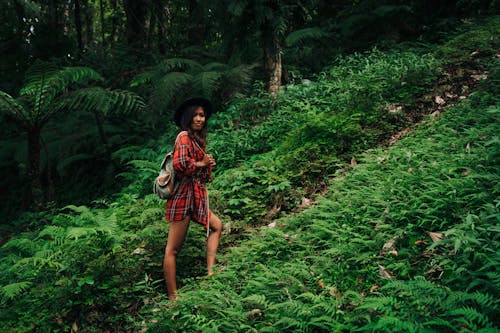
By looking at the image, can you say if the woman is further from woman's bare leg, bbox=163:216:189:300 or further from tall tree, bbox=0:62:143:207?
tall tree, bbox=0:62:143:207

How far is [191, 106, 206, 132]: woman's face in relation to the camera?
3834mm

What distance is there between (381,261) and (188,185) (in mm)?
1968

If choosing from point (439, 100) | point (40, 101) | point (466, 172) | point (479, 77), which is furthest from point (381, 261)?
point (40, 101)

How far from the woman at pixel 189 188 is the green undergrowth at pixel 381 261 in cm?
29

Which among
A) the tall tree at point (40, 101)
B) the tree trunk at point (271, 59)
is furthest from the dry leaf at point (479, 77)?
the tall tree at point (40, 101)

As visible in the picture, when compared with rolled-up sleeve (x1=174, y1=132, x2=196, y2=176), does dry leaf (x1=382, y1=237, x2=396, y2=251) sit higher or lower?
lower

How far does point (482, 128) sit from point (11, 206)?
1106 cm

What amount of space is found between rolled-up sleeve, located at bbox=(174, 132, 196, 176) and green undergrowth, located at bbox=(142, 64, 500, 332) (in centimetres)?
104

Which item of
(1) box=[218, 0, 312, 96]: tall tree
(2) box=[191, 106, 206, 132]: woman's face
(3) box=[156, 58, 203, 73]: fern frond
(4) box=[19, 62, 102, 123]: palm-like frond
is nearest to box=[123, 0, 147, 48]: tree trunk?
(3) box=[156, 58, 203, 73]: fern frond

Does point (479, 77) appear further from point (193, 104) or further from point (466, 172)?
point (193, 104)

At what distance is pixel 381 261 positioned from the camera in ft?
9.55

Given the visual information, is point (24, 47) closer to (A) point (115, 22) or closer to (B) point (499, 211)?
(A) point (115, 22)

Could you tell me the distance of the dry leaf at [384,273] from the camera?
2.73 metres

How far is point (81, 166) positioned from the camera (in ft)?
31.3
